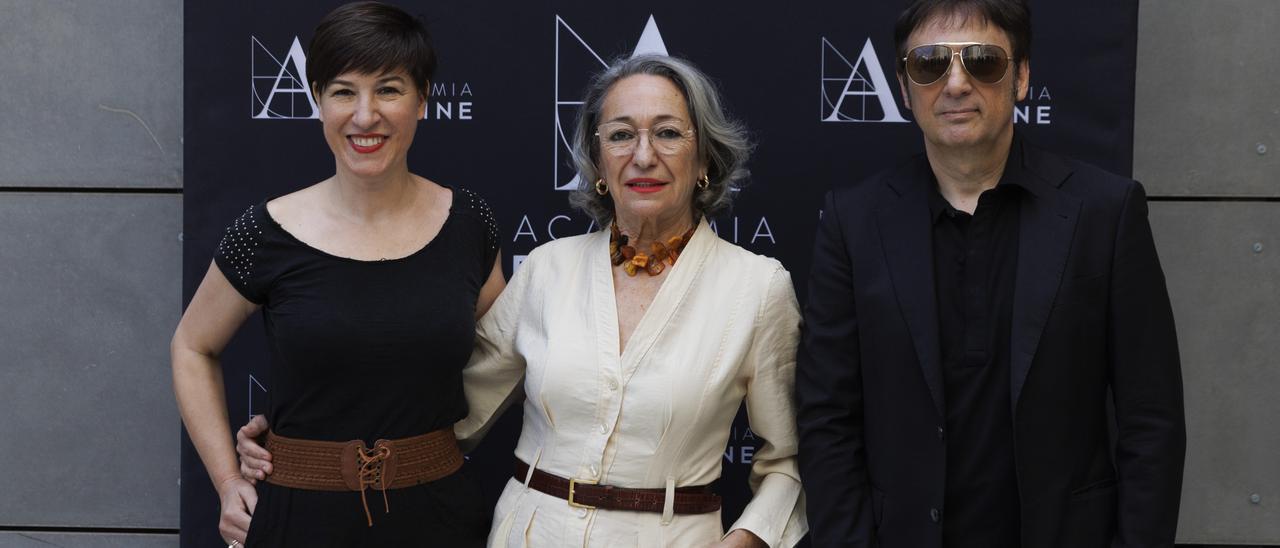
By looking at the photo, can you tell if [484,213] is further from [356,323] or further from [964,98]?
[964,98]

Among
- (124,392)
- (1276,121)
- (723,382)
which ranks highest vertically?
(1276,121)

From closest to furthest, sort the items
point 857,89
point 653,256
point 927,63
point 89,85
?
point 927,63 → point 653,256 → point 857,89 → point 89,85

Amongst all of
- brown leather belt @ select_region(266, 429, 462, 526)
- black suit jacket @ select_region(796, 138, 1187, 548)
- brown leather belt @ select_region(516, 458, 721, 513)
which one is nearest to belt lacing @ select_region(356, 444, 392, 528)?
brown leather belt @ select_region(266, 429, 462, 526)

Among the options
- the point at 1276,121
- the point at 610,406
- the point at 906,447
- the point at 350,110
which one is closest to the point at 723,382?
the point at 610,406

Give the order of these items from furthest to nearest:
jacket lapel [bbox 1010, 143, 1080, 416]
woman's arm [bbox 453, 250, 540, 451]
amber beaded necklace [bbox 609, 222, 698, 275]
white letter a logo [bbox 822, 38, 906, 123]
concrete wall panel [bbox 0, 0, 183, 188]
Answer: concrete wall panel [bbox 0, 0, 183, 188]
white letter a logo [bbox 822, 38, 906, 123]
woman's arm [bbox 453, 250, 540, 451]
amber beaded necklace [bbox 609, 222, 698, 275]
jacket lapel [bbox 1010, 143, 1080, 416]

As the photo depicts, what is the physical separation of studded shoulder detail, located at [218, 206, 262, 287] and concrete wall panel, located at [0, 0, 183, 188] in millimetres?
1312

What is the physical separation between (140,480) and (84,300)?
0.61 meters

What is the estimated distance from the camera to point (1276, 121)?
3338 mm

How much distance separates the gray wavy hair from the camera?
2.44 meters

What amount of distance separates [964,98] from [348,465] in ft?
4.84

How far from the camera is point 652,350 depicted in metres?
2.34

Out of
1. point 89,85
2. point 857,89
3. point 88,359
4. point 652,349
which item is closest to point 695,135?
point 652,349

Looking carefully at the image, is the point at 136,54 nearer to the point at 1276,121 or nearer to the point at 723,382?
the point at 723,382

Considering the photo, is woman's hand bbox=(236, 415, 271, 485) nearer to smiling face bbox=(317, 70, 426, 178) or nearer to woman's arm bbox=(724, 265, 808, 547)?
smiling face bbox=(317, 70, 426, 178)
